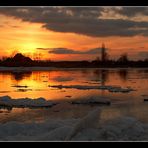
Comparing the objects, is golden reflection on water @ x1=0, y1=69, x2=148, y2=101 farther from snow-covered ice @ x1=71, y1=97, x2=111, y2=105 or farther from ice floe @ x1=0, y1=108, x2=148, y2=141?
ice floe @ x1=0, y1=108, x2=148, y2=141

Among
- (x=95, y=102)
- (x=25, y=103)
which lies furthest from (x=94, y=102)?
(x=25, y=103)

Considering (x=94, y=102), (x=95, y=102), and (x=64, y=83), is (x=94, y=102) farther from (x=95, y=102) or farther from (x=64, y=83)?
(x=64, y=83)

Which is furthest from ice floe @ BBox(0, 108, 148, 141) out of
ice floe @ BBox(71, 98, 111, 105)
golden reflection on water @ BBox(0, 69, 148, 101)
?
golden reflection on water @ BBox(0, 69, 148, 101)

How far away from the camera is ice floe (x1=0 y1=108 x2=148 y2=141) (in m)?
5.52

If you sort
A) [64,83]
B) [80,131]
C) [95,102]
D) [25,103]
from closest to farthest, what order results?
1. [80,131]
2. [25,103]
3. [95,102]
4. [64,83]

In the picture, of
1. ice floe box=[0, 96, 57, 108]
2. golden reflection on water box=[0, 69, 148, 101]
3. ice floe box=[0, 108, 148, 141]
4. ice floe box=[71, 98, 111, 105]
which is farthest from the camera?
golden reflection on water box=[0, 69, 148, 101]

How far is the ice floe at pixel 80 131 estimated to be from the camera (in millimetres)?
5523

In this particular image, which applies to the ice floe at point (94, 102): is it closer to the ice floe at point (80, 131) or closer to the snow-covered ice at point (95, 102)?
the snow-covered ice at point (95, 102)

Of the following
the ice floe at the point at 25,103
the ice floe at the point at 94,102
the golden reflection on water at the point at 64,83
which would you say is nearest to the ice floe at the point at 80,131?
the ice floe at the point at 25,103

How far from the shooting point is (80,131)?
5.79 metres

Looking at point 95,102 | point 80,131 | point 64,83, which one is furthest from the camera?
point 64,83

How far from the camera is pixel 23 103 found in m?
11.0

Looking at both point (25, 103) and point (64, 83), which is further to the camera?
point (64, 83)
